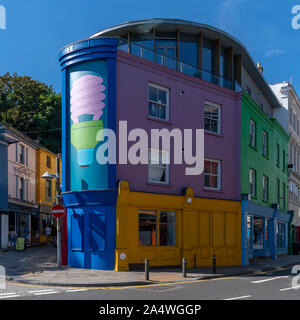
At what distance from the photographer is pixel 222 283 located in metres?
15.0

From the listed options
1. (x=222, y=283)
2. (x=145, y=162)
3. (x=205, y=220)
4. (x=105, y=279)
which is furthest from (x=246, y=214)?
(x=105, y=279)

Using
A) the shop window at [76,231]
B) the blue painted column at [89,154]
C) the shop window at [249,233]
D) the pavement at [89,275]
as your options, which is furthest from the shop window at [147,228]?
the shop window at [249,233]

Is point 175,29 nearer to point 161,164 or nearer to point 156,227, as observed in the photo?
point 161,164

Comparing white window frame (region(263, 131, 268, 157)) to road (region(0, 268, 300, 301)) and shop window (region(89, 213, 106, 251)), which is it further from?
road (region(0, 268, 300, 301))

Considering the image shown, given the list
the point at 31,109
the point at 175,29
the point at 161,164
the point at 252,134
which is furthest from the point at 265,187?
the point at 31,109

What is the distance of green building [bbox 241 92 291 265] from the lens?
82.3ft

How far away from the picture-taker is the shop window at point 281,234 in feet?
108

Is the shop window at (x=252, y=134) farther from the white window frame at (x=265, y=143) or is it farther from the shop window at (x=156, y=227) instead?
the shop window at (x=156, y=227)

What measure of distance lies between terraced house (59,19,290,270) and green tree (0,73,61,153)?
24.3 meters

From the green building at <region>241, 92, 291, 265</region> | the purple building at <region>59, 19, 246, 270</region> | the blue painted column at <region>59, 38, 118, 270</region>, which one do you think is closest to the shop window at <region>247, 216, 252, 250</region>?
the green building at <region>241, 92, 291, 265</region>

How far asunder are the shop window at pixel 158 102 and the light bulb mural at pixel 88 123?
258 cm

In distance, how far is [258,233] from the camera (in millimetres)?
27797

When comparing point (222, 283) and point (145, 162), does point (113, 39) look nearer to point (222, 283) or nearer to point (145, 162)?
point (145, 162)
